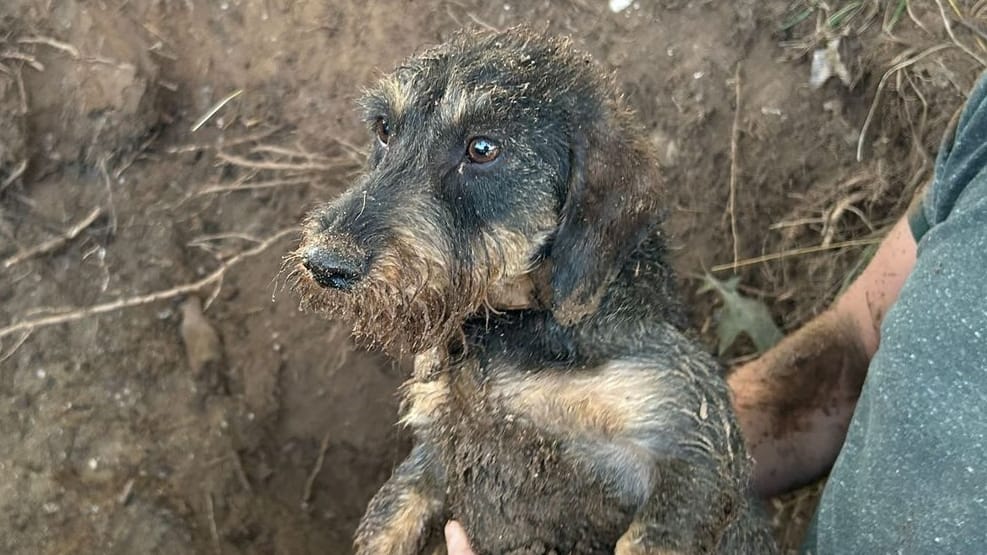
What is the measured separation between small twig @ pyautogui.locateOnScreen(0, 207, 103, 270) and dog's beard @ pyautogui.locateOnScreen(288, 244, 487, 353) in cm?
205

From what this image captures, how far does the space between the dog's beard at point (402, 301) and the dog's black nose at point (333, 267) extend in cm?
3

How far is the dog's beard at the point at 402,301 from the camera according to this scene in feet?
8.69


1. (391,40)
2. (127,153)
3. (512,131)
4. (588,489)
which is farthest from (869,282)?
(127,153)

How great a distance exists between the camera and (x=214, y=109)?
4.77 metres

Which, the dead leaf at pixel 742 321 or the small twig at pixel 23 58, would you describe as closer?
the small twig at pixel 23 58

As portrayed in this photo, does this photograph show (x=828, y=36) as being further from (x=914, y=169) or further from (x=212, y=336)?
(x=212, y=336)

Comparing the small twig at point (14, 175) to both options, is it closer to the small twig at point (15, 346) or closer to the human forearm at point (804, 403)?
the small twig at point (15, 346)

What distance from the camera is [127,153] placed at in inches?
178

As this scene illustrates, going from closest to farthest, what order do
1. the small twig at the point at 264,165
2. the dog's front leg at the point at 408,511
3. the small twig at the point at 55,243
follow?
the dog's front leg at the point at 408,511
the small twig at the point at 55,243
the small twig at the point at 264,165

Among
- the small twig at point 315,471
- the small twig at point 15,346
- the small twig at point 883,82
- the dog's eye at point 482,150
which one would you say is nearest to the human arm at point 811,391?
the small twig at point 883,82

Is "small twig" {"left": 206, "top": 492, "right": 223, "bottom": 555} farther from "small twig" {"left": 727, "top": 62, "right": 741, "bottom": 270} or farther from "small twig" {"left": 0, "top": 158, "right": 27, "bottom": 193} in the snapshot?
"small twig" {"left": 727, "top": 62, "right": 741, "bottom": 270}

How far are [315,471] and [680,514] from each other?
2.61m

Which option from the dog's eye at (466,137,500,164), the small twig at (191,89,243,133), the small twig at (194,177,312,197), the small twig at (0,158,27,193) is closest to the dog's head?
the dog's eye at (466,137,500,164)

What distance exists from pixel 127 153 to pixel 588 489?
299 cm
